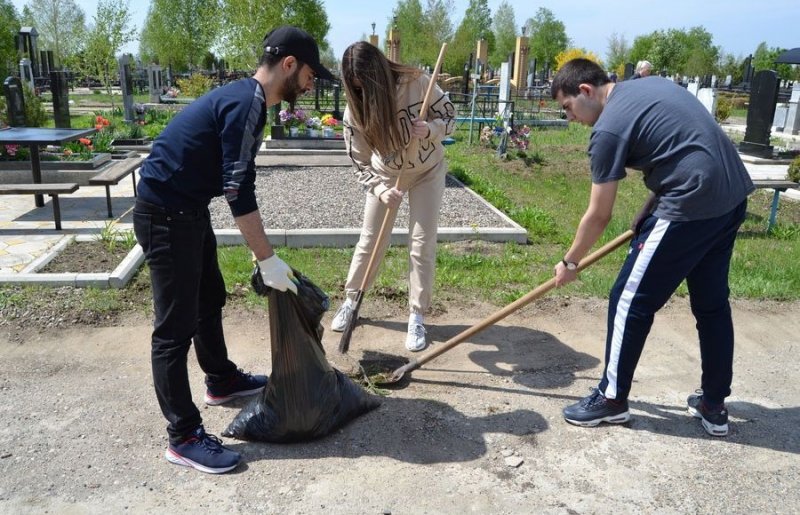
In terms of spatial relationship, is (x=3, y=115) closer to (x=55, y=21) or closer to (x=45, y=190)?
(x=45, y=190)

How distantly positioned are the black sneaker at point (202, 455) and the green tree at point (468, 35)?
40.4 metres

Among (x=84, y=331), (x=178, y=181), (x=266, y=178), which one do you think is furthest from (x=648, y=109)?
(x=266, y=178)

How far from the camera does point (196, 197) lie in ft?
8.25

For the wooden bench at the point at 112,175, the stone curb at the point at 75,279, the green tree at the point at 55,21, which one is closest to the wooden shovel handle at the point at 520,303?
the stone curb at the point at 75,279

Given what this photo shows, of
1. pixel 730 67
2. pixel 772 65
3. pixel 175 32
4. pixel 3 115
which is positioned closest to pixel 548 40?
pixel 730 67

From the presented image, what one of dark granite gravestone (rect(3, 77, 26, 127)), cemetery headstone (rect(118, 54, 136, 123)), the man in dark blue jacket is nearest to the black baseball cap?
the man in dark blue jacket

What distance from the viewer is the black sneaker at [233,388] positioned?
322cm

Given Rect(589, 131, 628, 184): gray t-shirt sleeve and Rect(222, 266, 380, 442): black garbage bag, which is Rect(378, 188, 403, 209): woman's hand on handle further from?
Rect(589, 131, 628, 184): gray t-shirt sleeve

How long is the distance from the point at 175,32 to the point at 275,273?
46.7m

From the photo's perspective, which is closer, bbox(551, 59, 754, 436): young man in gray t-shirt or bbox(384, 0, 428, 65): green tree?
bbox(551, 59, 754, 436): young man in gray t-shirt

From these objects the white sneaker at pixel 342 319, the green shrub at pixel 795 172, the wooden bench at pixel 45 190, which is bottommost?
the white sneaker at pixel 342 319

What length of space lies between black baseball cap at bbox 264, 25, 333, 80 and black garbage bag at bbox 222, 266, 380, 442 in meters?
0.90

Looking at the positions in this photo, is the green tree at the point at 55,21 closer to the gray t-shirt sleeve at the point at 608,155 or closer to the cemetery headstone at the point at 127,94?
the cemetery headstone at the point at 127,94

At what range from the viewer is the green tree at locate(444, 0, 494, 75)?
42.3m
